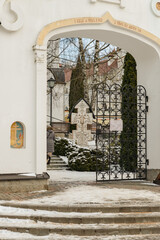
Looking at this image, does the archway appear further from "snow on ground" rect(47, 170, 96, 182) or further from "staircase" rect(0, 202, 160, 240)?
"staircase" rect(0, 202, 160, 240)

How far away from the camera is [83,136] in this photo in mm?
17578

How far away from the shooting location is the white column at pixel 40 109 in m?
9.29

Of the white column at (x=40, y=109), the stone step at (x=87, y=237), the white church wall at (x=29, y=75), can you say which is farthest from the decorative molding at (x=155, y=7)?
the stone step at (x=87, y=237)

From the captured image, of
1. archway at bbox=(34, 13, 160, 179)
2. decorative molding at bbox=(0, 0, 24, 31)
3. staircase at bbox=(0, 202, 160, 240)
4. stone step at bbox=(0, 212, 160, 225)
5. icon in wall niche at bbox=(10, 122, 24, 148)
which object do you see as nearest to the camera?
staircase at bbox=(0, 202, 160, 240)

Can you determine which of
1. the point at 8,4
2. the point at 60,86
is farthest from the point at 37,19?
the point at 60,86

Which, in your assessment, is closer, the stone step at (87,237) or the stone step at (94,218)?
the stone step at (87,237)

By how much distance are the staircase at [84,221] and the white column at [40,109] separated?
198 cm

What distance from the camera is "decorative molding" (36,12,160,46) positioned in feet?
31.1

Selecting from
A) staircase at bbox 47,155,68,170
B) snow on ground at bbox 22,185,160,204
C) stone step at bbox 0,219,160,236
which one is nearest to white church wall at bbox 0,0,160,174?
snow on ground at bbox 22,185,160,204

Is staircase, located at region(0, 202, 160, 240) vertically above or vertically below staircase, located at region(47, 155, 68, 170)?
below

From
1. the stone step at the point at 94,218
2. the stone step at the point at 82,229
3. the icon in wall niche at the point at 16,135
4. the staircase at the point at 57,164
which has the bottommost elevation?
the stone step at the point at 82,229

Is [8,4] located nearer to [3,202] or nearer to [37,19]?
[37,19]

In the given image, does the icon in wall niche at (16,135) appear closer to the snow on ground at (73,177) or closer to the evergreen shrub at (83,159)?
the snow on ground at (73,177)

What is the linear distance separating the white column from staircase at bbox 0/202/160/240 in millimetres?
1976
